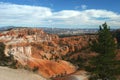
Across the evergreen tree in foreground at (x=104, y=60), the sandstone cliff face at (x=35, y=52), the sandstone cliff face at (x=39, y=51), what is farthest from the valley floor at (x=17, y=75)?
the sandstone cliff face at (x=35, y=52)

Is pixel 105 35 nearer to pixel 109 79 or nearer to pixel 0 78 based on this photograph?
pixel 109 79

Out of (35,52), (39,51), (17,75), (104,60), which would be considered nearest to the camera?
(17,75)

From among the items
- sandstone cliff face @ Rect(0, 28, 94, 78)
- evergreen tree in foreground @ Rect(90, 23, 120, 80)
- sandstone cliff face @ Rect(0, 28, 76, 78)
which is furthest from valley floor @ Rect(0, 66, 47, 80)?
sandstone cliff face @ Rect(0, 28, 76, 78)

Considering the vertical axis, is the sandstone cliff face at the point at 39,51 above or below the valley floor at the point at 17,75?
below

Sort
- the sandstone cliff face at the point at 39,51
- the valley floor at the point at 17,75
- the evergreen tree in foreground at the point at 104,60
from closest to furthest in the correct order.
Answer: the valley floor at the point at 17,75 → the evergreen tree in foreground at the point at 104,60 → the sandstone cliff face at the point at 39,51

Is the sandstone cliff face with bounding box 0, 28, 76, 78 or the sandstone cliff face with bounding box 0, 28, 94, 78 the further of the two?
the sandstone cliff face with bounding box 0, 28, 94, 78

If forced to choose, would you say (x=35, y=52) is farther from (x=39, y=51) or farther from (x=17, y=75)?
(x=17, y=75)

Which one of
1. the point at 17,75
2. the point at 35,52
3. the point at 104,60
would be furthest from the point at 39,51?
the point at 17,75

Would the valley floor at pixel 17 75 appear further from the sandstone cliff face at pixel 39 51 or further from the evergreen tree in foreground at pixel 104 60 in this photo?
the sandstone cliff face at pixel 39 51

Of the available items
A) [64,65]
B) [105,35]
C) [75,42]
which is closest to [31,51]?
[64,65]

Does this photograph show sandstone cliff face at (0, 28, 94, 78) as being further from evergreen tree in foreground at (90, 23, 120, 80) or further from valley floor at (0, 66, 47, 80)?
valley floor at (0, 66, 47, 80)
